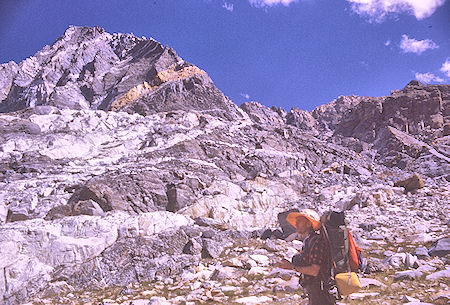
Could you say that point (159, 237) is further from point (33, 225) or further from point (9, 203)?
point (9, 203)

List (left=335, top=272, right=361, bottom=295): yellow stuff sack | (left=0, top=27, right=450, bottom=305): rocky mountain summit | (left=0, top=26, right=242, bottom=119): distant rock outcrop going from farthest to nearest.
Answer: (left=0, top=26, right=242, bottom=119): distant rock outcrop, (left=0, top=27, right=450, bottom=305): rocky mountain summit, (left=335, top=272, right=361, bottom=295): yellow stuff sack

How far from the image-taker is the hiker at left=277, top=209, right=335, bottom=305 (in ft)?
12.6

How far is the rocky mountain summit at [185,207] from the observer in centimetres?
793

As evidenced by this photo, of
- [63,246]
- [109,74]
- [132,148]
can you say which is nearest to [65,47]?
[109,74]

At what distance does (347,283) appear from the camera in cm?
352

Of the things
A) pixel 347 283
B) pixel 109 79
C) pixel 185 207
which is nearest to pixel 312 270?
pixel 347 283

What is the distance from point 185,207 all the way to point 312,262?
35.5 ft

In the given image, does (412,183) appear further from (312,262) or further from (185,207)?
(312,262)

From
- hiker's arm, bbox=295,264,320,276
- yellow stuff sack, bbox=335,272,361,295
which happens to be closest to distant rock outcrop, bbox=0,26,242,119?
hiker's arm, bbox=295,264,320,276

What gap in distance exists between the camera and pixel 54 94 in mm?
46938

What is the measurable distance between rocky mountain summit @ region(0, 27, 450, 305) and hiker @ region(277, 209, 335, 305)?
2.77 metres

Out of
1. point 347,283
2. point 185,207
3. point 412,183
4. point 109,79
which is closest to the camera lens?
point 347,283

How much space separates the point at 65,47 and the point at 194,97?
54.5 meters

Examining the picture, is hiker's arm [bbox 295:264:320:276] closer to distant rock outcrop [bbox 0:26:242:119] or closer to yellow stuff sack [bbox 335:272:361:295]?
yellow stuff sack [bbox 335:272:361:295]
